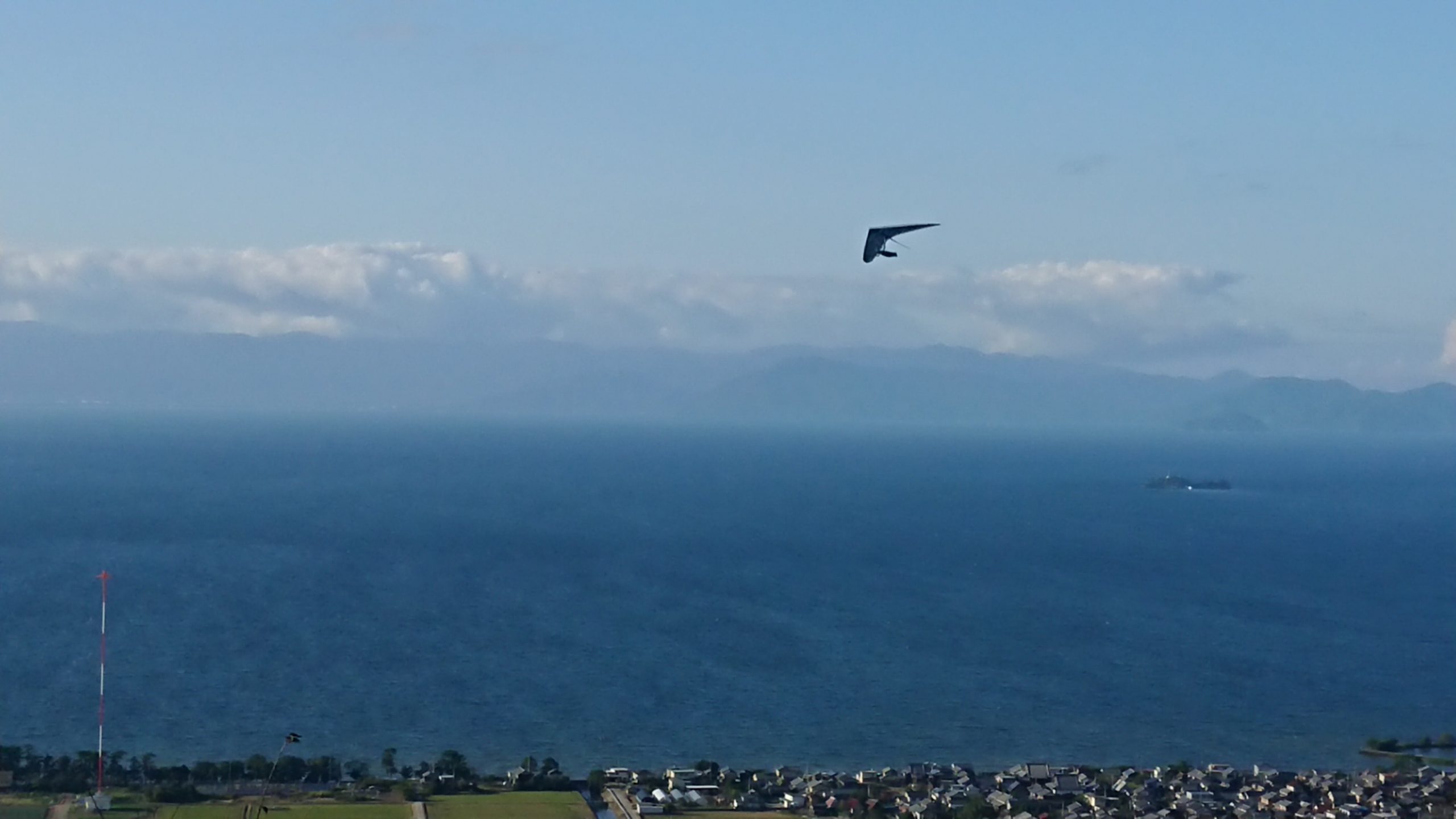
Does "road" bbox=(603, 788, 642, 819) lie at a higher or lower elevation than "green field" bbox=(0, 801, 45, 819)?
lower

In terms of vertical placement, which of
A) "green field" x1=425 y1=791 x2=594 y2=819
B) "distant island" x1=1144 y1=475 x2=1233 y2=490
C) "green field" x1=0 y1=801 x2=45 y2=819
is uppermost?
"distant island" x1=1144 y1=475 x2=1233 y2=490

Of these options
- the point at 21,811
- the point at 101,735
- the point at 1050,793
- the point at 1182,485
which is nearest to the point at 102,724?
the point at 101,735

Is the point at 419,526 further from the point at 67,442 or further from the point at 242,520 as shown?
the point at 67,442

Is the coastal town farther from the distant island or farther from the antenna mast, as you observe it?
the distant island

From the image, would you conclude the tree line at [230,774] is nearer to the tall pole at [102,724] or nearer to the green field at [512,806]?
the tall pole at [102,724]

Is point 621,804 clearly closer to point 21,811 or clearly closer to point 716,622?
point 21,811

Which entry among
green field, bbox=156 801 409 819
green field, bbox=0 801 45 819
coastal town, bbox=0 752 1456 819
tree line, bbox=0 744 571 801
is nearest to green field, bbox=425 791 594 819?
coastal town, bbox=0 752 1456 819
